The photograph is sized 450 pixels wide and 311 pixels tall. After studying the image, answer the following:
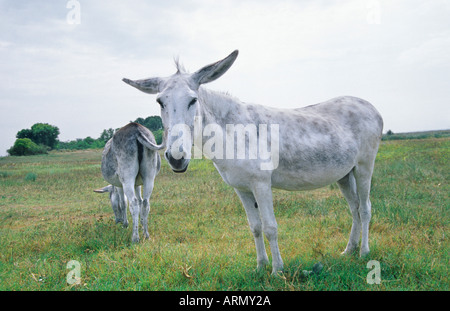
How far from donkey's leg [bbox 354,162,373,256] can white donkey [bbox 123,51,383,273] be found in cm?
1

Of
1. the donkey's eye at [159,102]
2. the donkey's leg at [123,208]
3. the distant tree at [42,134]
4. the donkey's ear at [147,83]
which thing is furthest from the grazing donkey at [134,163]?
the distant tree at [42,134]

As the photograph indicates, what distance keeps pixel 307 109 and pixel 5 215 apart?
9.73 metres

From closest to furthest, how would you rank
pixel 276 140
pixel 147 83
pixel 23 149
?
pixel 147 83, pixel 276 140, pixel 23 149

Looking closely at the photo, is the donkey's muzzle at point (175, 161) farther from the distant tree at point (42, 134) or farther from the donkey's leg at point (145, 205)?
the distant tree at point (42, 134)

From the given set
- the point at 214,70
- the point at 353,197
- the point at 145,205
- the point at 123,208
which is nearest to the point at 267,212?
the point at 214,70

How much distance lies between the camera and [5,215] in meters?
9.48

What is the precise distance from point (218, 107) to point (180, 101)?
2.59 ft

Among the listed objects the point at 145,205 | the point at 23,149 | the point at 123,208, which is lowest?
the point at 123,208

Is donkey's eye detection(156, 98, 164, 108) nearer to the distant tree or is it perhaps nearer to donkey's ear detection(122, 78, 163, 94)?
donkey's ear detection(122, 78, 163, 94)

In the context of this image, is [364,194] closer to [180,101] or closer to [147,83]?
[180,101]

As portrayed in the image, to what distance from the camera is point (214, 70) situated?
3.36 m

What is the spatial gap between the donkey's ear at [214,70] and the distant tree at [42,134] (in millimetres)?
76479

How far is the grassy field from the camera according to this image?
3.84 m
